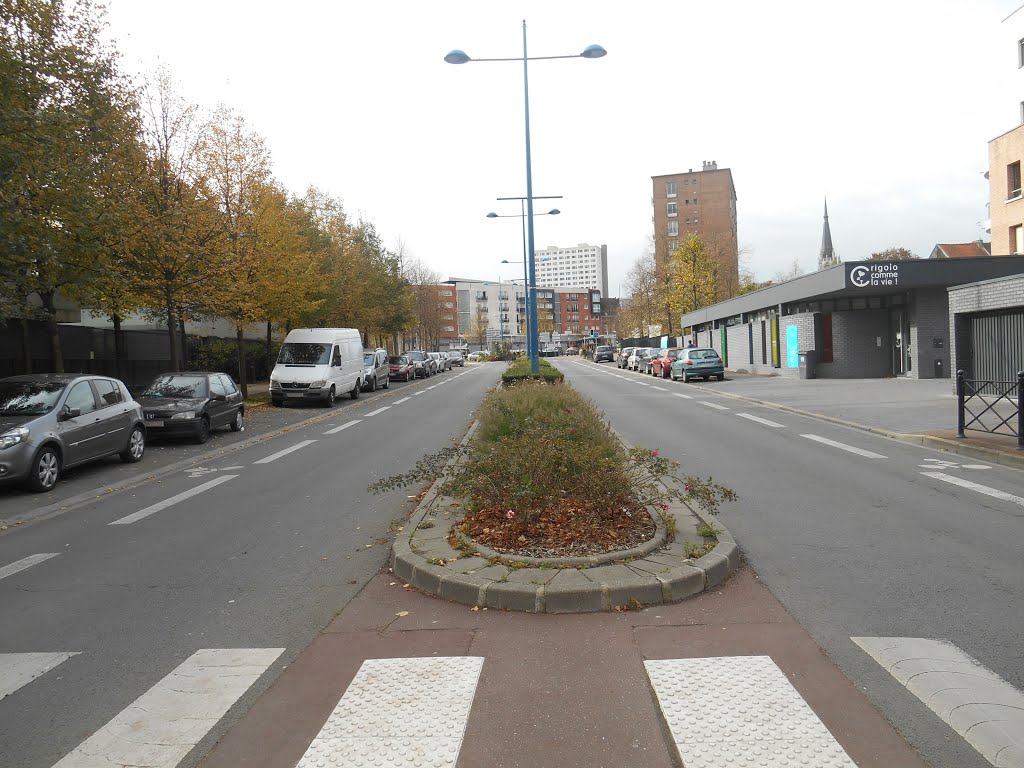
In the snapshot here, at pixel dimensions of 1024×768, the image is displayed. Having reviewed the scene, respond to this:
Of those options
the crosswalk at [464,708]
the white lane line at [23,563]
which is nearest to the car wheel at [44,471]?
the white lane line at [23,563]

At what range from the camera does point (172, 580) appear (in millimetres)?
5625

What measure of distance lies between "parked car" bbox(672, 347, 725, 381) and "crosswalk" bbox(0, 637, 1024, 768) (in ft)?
99.8

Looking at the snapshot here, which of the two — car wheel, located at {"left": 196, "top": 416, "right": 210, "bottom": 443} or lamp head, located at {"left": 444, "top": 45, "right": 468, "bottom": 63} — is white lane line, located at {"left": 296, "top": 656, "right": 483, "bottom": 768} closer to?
car wheel, located at {"left": 196, "top": 416, "right": 210, "bottom": 443}

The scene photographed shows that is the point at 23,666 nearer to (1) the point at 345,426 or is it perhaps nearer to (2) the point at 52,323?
(1) the point at 345,426

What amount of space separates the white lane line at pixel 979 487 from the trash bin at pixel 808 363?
23.3 metres

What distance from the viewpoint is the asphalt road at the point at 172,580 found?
3662 millimetres

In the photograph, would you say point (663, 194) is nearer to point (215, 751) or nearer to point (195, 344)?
point (195, 344)

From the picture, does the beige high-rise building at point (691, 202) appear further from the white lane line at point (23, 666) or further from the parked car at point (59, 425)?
the white lane line at point (23, 666)

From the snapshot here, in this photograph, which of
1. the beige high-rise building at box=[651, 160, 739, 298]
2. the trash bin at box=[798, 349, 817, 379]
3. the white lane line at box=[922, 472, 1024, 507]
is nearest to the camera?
the white lane line at box=[922, 472, 1024, 507]

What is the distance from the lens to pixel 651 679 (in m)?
3.65

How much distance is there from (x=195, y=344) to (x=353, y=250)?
28.6 feet

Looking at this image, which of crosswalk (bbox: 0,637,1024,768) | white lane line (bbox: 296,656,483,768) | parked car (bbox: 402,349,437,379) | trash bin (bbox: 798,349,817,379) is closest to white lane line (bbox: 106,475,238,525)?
crosswalk (bbox: 0,637,1024,768)

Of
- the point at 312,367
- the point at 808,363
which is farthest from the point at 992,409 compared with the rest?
the point at 808,363

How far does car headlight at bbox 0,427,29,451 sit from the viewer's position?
9.44m
